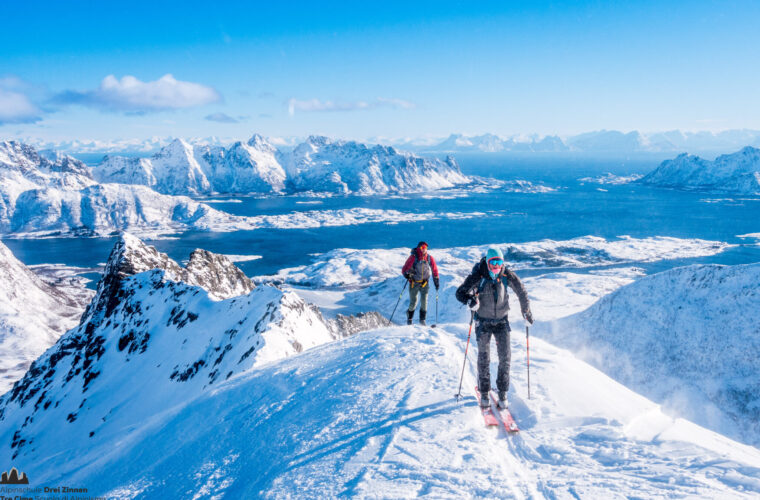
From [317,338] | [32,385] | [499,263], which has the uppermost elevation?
[499,263]

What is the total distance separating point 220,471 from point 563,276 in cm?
10980

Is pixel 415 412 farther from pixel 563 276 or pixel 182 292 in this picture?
pixel 563 276

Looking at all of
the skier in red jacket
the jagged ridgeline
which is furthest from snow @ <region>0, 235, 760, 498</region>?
the skier in red jacket

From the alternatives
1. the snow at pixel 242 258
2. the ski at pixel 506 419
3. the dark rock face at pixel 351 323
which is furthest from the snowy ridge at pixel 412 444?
the snow at pixel 242 258

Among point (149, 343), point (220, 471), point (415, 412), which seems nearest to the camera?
point (220, 471)

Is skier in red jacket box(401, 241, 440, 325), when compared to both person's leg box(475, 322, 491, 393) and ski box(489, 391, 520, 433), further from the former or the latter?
ski box(489, 391, 520, 433)

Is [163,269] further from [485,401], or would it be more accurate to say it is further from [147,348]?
[485,401]

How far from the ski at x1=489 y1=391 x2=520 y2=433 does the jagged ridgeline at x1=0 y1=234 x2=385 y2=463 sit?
14502 millimetres

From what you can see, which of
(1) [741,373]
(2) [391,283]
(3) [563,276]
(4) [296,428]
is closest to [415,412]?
(4) [296,428]

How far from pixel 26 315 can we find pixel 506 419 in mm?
140145

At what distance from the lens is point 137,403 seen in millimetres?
31125

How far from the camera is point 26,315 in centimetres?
10781

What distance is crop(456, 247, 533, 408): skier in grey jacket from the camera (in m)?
9.13

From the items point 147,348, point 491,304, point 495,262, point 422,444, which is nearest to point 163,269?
point 147,348
